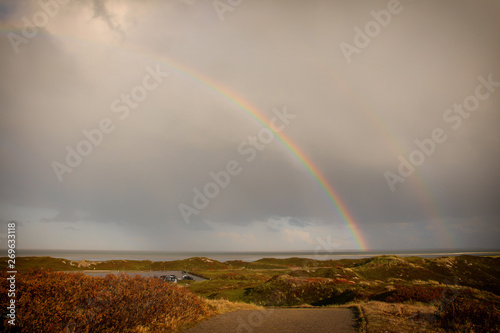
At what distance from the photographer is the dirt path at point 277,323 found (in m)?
16.1

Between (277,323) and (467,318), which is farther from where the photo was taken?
(277,323)

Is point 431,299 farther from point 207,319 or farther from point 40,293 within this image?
point 40,293

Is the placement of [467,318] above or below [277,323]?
above

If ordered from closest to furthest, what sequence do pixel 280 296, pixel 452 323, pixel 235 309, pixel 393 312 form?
1. pixel 452 323
2. pixel 393 312
3. pixel 235 309
4. pixel 280 296

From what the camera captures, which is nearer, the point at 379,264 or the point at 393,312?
the point at 393,312

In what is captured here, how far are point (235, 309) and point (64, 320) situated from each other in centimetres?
1552

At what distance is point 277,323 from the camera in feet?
60.7

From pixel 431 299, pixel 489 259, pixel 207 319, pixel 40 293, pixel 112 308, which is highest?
pixel 40 293

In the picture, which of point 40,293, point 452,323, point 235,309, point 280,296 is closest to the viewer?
point 40,293

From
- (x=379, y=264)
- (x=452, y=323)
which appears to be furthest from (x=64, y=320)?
(x=379, y=264)

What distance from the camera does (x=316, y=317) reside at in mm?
20766

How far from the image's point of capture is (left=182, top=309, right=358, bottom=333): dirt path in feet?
52.8

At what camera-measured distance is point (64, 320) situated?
10.8 meters

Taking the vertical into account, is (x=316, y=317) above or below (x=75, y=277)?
below
